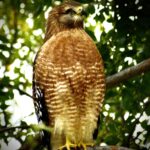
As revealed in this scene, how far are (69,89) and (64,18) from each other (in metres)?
0.74

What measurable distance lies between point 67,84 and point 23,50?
2.21 metres

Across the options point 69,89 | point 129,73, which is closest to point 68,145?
point 69,89

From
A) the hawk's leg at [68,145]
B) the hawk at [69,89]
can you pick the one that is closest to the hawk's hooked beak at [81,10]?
the hawk at [69,89]

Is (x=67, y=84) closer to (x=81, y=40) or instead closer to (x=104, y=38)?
(x=81, y=40)

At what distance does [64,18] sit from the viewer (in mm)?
4418

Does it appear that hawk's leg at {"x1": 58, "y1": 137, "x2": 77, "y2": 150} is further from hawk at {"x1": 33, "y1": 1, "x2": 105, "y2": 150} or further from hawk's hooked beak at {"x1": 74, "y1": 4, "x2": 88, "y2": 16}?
hawk's hooked beak at {"x1": 74, "y1": 4, "x2": 88, "y2": 16}

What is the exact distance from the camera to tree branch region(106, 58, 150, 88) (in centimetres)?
408

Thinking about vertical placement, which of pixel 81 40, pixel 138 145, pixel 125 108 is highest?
pixel 81 40

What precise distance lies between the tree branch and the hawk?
0.12 metres

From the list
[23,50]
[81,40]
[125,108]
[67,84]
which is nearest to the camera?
[67,84]

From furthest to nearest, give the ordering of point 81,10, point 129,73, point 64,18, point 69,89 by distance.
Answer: point 64,18
point 81,10
point 129,73
point 69,89

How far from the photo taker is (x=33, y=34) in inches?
248

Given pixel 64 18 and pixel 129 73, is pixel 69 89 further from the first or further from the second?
pixel 64 18

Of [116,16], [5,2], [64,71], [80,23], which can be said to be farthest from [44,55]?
[5,2]
